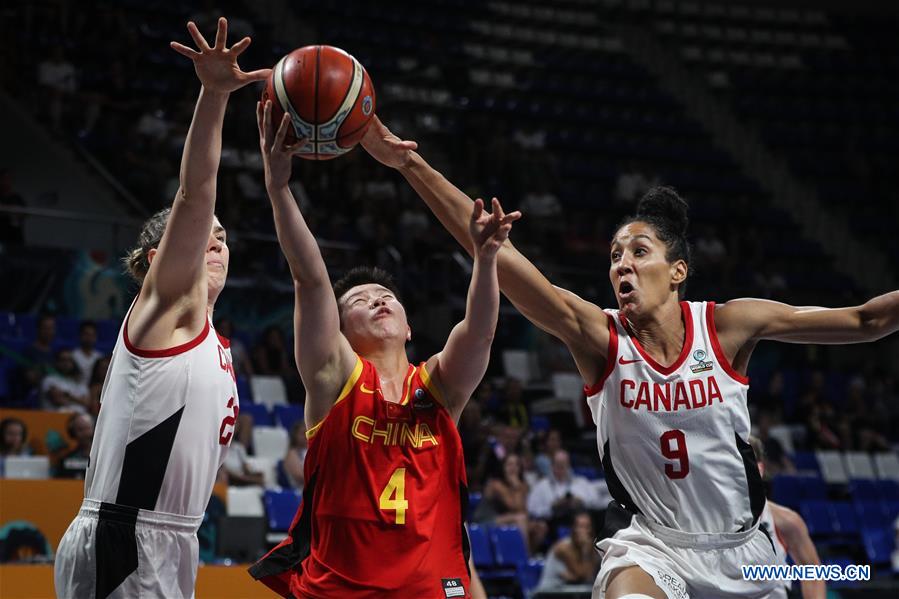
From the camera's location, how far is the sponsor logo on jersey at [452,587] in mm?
3770

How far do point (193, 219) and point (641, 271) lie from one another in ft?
6.14

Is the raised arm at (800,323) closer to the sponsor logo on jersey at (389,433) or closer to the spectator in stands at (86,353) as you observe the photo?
the sponsor logo on jersey at (389,433)

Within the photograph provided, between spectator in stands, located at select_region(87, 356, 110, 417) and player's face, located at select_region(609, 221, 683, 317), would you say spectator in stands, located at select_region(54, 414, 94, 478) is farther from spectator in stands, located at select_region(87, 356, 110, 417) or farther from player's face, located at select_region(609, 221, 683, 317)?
player's face, located at select_region(609, 221, 683, 317)

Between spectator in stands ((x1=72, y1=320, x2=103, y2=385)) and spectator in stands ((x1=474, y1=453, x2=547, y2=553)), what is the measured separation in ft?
12.0

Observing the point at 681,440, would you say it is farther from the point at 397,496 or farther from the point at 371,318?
the point at 371,318

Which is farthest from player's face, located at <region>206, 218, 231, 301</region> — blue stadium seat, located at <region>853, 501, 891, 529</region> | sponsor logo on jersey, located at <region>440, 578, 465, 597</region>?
blue stadium seat, located at <region>853, 501, 891, 529</region>

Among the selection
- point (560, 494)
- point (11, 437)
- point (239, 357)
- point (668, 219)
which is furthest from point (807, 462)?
point (668, 219)

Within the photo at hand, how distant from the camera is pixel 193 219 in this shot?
3.33 meters

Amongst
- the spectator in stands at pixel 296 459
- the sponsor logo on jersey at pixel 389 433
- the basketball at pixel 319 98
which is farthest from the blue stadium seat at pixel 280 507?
the basketball at pixel 319 98

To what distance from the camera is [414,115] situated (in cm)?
1652

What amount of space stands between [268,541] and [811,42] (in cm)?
1638

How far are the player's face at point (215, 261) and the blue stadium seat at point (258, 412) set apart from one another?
6516mm

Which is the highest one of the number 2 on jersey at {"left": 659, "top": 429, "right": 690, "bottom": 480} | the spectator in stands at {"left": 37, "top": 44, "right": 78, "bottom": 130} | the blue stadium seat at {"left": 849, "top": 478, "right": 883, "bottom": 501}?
the spectator in stands at {"left": 37, "top": 44, "right": 78, "bottom": 130}

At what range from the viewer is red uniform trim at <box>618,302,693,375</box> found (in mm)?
4195
